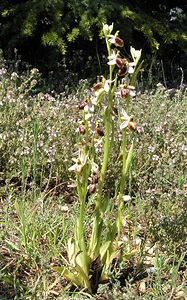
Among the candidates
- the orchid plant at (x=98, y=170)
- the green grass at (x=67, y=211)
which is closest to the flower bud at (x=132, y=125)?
the orchid plant at (x=98, y=170)

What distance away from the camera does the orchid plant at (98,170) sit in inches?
70.0

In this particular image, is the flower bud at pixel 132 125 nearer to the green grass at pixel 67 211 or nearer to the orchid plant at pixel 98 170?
the orchid plant at pixel 98 170

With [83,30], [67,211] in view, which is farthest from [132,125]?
[83,30]

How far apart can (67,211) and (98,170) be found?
0.66 meters

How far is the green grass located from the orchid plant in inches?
2.8

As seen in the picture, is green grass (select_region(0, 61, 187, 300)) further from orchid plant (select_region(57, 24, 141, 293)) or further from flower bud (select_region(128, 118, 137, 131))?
flower bud (select_region(128, 118, 137, 131))

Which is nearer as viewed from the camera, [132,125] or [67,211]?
[132,125]

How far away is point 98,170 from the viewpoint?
6.55ft

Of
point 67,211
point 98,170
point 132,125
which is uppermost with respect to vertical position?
point 132,125

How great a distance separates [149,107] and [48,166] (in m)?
1.13

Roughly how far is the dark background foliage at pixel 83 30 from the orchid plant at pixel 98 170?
2.48m

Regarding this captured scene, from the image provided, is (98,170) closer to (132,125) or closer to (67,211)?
(132,125)

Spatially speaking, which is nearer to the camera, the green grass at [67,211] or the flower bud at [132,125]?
the flower bud at [132,125]

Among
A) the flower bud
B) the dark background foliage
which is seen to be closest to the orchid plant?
the flower bud
